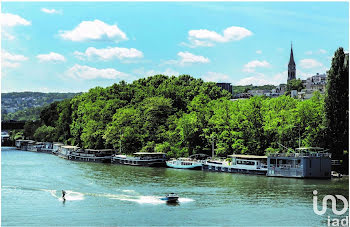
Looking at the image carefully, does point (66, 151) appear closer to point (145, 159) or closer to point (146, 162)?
point (145, 159)

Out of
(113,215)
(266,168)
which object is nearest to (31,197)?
(113,215)

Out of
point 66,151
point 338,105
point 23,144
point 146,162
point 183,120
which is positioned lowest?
point 146,162

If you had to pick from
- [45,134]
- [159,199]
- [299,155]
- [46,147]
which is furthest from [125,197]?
[45,134]

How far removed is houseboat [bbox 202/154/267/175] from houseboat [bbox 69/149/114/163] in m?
31.9

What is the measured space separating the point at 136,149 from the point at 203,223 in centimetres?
6913

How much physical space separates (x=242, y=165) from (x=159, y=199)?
2839 centimetres

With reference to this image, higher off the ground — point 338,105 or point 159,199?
point 338,105

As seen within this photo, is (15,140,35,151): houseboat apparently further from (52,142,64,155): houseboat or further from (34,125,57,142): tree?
(52,142,64,155): houseboat

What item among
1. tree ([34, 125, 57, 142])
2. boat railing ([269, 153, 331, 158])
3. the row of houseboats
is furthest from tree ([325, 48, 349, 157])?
tree ([34, 125, 57, 142])

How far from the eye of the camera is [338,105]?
77.8m

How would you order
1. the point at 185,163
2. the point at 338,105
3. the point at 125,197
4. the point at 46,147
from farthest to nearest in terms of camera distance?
the point at 46,147 < the point at 185,163 < the point at 338,105 < the point at 125,197

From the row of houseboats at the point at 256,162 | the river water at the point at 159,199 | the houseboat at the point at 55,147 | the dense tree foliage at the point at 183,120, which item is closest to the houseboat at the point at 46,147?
the houseboat at the point at 55,147

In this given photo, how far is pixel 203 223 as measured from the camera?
45.8 meters

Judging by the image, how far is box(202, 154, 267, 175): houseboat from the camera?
8075 cm
